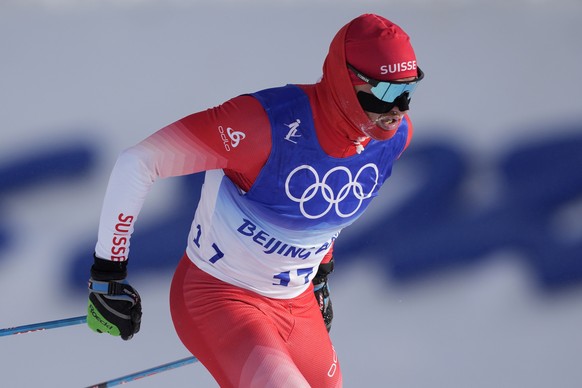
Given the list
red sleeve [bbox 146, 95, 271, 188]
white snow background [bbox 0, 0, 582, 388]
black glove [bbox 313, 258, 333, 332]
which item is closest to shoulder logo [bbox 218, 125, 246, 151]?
red sleeve [bbox 146, 95, 271, 188]

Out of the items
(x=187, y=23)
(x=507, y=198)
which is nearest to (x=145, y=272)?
(x=187, y=23)

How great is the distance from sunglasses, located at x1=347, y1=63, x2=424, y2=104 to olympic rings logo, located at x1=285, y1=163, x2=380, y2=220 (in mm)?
274

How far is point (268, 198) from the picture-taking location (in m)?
3.00

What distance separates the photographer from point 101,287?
301 cm

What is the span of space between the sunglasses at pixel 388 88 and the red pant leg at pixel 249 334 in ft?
2.41

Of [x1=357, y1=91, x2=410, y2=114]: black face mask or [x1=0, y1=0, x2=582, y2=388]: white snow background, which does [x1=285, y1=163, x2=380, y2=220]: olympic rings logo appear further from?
[x1=0, y1=0, x2=582, y2=388]: white snow background

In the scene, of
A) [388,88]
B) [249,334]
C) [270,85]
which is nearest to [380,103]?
[388,88]

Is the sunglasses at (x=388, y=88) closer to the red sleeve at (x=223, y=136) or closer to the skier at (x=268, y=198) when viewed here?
the skier at (x=268, y=198)

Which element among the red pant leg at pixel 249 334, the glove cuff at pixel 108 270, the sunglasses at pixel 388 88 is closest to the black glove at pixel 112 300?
the glove cuff at pixel 108 270

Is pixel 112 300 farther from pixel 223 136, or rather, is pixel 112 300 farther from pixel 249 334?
pixel 223 136

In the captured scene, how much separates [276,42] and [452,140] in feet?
2.91

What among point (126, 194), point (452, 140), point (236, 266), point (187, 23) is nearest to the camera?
point (126, 194)

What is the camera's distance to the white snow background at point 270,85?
4000 mm

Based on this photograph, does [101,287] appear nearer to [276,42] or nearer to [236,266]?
[236,266]
